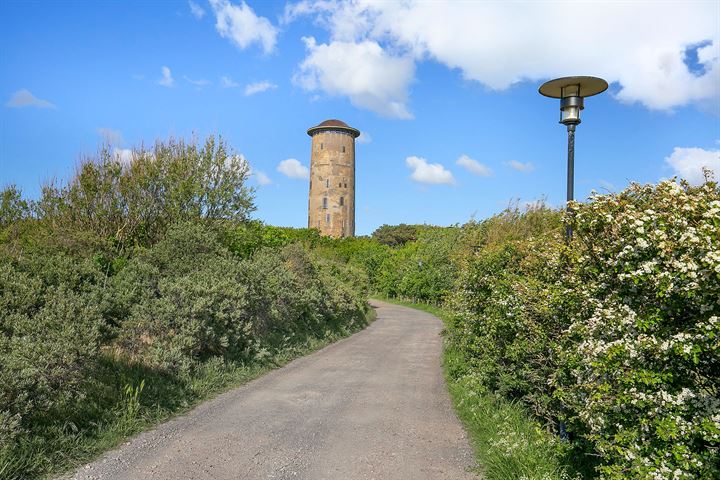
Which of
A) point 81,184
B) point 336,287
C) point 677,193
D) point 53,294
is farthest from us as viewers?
point 336,287

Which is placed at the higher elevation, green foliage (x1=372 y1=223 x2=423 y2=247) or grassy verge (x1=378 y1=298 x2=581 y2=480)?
green foliage (x1=372 y1=223 x2=423 y2=247)

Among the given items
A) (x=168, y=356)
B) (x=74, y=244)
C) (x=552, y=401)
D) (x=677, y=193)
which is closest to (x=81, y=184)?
(x=74, y=244)

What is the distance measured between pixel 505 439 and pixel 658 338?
3.27 m

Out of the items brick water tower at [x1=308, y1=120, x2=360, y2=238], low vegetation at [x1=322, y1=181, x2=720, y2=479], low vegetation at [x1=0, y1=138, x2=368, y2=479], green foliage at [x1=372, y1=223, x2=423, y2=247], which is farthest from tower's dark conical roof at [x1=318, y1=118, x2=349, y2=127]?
low vegetation at [x1=322, y1=181, x2=720, y2=479]

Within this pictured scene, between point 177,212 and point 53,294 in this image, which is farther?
point 177,212

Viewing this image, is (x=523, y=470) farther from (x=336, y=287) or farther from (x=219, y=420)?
(x=336, y=287)

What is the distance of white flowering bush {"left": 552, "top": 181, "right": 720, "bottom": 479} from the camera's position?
306 cm

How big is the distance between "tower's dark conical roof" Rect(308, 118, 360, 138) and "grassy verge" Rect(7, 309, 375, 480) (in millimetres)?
48152

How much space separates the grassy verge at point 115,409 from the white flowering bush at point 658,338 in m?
5.88

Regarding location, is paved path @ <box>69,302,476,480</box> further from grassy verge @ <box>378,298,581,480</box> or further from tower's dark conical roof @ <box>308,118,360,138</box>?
tower's dark conical roof @ <box>308,118,360,138</box>

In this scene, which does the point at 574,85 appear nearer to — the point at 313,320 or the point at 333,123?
the point at 313,320

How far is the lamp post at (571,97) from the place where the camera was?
663cm

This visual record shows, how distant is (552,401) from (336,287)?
619 inches

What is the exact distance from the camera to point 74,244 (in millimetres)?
14547
